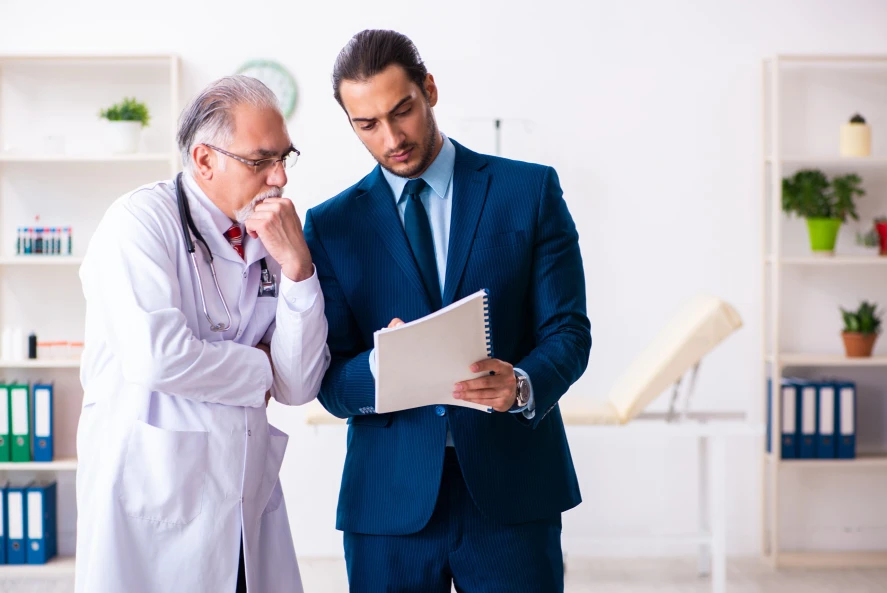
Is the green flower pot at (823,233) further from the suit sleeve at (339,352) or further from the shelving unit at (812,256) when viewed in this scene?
the suit sleeve at (339,352)

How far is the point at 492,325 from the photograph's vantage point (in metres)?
1.51

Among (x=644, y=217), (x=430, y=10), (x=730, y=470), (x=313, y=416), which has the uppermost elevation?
(x=430, y=10)

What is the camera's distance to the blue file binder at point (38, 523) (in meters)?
3.83

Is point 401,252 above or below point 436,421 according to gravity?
above

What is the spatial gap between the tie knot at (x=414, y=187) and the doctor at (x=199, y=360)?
20cm

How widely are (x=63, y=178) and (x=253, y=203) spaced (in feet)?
9.48

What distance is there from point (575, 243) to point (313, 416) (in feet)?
6.06

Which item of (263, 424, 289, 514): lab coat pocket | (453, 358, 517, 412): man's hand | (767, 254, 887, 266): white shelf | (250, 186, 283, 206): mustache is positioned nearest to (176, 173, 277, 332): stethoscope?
(250, 186, 283, 206): mustache

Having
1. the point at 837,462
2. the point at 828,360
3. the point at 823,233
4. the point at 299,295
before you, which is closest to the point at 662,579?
the point at 837,462

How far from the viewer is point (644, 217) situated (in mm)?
4086

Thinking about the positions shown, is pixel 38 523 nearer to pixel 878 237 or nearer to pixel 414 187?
pixel 414 187

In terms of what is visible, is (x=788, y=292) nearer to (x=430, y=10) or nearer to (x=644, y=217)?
(x=644, y=217)

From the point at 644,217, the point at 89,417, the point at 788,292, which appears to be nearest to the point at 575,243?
the point at 89,417

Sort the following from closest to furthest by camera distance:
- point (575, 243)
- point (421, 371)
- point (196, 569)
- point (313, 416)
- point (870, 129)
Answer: point (421, 371), point (196, 569), point (575, 243), point (313, 416), point (870, 129)
